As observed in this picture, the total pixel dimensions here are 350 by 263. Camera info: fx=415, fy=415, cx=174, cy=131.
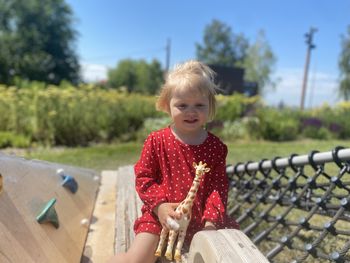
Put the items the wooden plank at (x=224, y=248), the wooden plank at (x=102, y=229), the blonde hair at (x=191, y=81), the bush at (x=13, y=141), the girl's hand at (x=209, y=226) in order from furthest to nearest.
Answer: the bush at (x=13, y=141) < the wooden plank at (x=102, y=229) < the blonde hair at (x=191, y=81) < the girl's hand at (x=209, y=226) < the wooden plank at (x=224, y=248)

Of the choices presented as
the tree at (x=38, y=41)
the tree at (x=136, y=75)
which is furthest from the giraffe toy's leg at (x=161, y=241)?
the tree at (x=136, y=75)

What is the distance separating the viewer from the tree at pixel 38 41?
31672mm

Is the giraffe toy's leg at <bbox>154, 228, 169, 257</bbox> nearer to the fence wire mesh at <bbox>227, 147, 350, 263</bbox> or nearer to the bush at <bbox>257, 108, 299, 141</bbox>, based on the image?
the fence wire mesh at <bbox>227, 147, 350, 263</bbox>

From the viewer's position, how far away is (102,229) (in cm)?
293

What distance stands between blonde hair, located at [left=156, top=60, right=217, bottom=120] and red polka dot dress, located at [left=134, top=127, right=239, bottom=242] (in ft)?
0.64

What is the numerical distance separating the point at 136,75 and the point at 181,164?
229 feet

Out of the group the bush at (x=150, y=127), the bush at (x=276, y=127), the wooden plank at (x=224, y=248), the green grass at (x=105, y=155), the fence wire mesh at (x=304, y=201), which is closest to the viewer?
the wooden plank at (x=224, y=248)

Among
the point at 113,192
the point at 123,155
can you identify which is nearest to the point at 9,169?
the point at 113,192

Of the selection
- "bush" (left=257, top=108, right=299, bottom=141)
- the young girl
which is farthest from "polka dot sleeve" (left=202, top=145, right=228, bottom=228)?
"bush" (left=257, top=108, right=299, bottom=141)

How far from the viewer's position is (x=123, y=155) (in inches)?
311

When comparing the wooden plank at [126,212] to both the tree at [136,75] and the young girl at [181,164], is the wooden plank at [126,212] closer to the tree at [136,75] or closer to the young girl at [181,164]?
the young girl at [181,164]

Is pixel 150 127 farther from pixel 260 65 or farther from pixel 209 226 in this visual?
pixel 260 65

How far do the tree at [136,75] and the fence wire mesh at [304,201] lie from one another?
5441 cm

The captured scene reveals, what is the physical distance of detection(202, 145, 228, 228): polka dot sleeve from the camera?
6.42 feet
